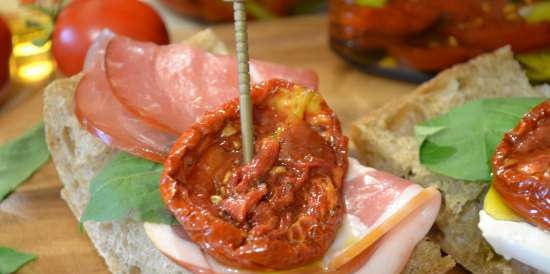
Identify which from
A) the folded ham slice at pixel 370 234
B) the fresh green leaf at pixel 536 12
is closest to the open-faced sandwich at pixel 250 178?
the folded ham slice at pixel 370 234

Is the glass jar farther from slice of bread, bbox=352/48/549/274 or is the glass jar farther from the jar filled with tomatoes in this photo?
slice of bread, bbox=352/48/549/274

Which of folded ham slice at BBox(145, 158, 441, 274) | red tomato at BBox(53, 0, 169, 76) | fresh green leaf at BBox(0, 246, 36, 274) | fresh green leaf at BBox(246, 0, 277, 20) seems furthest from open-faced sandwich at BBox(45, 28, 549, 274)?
fresh green leaf at BBox(246, 0, 277, 20)

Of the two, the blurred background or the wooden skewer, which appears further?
the blurred background

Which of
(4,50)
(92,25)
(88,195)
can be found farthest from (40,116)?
(88,195)

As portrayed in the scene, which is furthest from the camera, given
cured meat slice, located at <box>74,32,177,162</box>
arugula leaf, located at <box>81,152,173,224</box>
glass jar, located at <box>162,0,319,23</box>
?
glass jar, located at <box>162,0,319,23</box>

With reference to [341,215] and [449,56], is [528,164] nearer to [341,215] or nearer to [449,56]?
[341,215]

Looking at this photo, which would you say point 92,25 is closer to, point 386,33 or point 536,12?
point 386,33
